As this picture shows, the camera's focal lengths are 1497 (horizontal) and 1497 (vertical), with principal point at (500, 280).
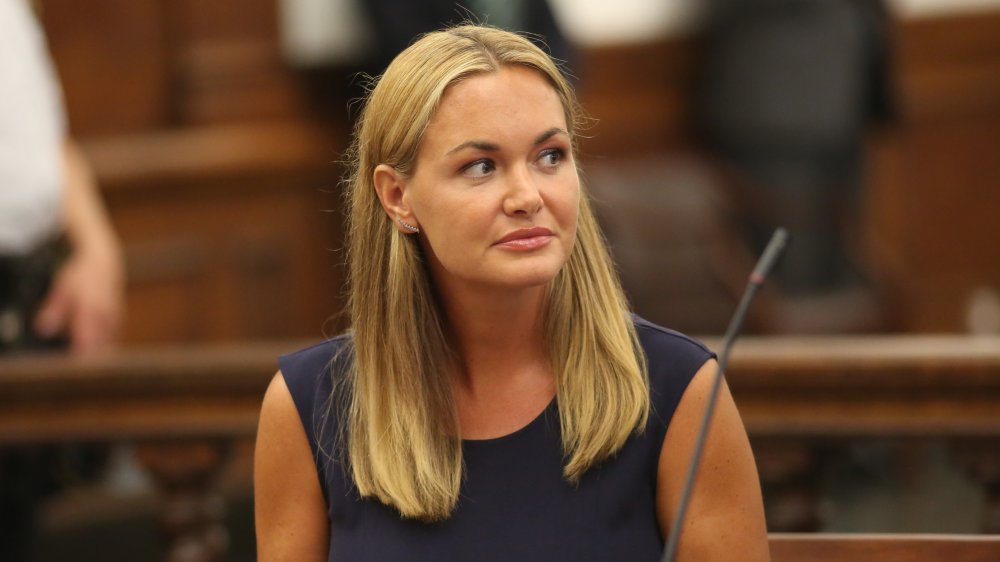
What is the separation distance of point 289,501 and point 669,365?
0.48 metres

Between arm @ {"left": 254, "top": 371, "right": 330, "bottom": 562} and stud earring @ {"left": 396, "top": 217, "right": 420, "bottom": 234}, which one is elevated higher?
stud earring @ {"left": 396, "top": 217, "right": 420, "bottom": 234}

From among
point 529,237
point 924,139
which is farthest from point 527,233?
point 924,139

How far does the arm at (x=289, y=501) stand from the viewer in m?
1.77

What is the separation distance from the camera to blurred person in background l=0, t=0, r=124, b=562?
3.24 metres

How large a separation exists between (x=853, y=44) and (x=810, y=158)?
47 cm

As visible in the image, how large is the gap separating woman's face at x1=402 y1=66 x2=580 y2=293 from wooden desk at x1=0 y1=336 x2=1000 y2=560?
4.13 ft

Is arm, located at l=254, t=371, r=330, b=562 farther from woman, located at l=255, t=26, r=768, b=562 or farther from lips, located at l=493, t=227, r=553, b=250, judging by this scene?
lips, located at l=493, t=227, r=553, b=250

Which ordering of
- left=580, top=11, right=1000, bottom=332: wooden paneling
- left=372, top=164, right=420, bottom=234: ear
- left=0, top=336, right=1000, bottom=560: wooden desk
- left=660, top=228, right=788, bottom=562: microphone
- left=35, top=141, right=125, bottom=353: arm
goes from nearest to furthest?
left=660, top=228, right=788, bottom=562: microphone < left=372, top=164, right=420, bottom=234: ear < left=0, top=336, right=1000, bottom=560: wooden desk < left=35, top=141, right=125, bottom=353: arm < left=580, top=11, right=1000, bottom=332: wooden paneling

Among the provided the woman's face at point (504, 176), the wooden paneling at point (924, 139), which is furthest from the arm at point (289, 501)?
the wooden paneling at point (924, 139)

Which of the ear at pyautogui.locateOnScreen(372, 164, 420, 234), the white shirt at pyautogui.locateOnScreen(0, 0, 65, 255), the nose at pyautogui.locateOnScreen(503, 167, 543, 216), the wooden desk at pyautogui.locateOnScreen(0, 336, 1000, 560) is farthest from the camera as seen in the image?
the white shirt at pyautogui.locateOnScreen(0, 0, 65, 255)

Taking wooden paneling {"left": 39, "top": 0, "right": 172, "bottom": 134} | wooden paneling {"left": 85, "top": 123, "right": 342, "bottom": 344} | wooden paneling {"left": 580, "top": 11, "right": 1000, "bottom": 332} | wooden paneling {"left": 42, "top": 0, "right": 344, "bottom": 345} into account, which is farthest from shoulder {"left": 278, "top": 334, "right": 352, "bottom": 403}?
wooden paneling {"left": 580, "top": 11, "right": 1000, "bottom": 332}

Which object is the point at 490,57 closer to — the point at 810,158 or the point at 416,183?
the point at 416,183

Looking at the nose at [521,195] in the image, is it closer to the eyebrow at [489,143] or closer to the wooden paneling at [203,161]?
the eyebrow at [489,143]

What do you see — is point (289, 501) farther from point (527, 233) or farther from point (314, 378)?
point (527, 233)
